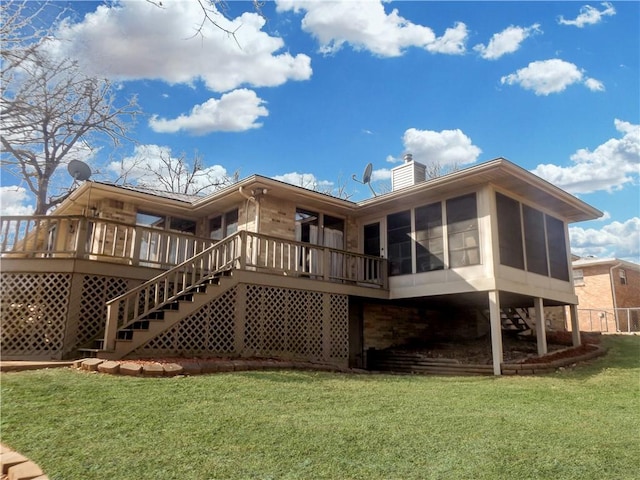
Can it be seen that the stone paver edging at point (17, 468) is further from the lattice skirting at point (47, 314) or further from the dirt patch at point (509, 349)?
the dirt patch at point (509, 349)

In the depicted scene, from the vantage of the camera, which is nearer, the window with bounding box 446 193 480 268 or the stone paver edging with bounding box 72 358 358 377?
the stone paver edging with bounding box 72 358 358 377

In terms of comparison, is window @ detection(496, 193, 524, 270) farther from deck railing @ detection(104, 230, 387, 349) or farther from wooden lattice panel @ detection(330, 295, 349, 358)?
wooden lattice panel @ detection(330, 295, 349, 358)

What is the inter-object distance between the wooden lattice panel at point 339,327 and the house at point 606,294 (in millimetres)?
15174

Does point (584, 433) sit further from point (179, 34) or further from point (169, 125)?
point (169, 125)

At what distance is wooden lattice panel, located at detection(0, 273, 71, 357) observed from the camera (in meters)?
8.47

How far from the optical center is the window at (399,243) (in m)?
12.3

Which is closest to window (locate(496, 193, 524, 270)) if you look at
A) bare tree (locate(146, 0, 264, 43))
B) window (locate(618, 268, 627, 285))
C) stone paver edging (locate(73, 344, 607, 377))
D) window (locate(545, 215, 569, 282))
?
window (locate(545, 215, 569, 282))

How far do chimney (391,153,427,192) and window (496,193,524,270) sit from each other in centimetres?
302

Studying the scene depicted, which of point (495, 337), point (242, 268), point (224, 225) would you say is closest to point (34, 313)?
point (242, 268)

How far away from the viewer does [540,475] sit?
3.48 m

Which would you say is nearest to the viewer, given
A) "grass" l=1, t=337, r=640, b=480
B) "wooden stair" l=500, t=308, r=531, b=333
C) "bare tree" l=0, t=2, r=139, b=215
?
"grass" l=1, t=337, r=640, b=480

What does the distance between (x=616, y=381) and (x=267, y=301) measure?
6.94 meters

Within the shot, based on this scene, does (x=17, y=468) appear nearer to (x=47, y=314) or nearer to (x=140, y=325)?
(x=140, y=325)

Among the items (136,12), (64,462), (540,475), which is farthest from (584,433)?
(136,12)
